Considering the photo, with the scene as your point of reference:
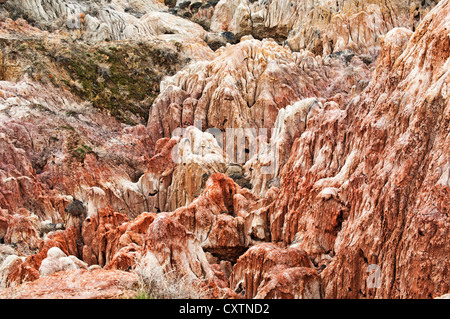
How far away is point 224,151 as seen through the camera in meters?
35.9

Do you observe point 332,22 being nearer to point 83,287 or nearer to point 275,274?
point 275,274

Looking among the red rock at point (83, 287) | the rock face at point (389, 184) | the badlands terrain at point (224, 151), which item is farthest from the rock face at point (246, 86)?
the red rock at point (83, 287)

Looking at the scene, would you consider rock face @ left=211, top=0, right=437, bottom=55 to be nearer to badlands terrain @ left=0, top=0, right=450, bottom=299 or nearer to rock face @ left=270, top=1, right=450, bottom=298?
badlands terrain @ left=0, top=0, right=450, bottom=299

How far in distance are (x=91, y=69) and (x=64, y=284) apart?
33466 millimetres

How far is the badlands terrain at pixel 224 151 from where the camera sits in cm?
1427

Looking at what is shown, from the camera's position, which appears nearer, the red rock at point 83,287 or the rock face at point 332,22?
the red rock at point 83,287

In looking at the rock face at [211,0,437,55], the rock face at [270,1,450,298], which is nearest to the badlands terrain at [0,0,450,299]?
the rock face at [270,1,450,298]

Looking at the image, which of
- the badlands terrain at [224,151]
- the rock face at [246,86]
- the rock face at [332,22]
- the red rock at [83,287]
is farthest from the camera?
the rock face at [332,22]

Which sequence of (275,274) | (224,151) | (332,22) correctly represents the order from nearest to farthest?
(275,274) → (224,151) → (332,22)

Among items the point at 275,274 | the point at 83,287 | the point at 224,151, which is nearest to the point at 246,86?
the point at 224,151

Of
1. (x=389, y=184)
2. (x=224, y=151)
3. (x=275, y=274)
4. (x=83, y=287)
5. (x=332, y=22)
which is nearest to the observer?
(x=83, y=287)

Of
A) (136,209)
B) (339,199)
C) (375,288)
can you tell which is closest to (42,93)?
(136,209)

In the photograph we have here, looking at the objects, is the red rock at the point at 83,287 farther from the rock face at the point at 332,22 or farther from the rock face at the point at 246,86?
the rock face at the point at 332,22

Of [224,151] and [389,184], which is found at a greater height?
[389,184]
